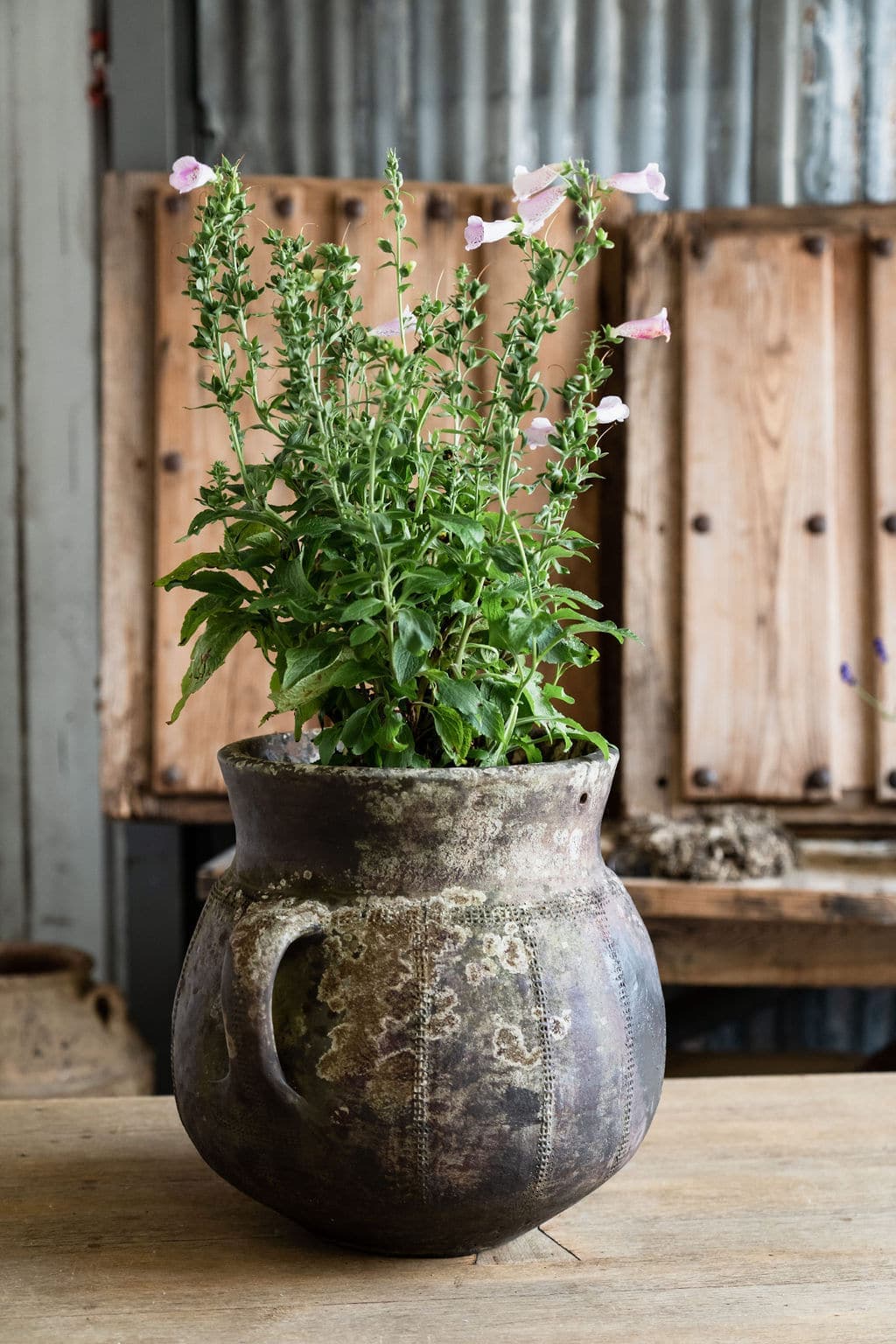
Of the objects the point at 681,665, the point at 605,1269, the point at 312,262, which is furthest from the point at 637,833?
the point at 312,262

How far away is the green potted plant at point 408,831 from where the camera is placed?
72 cm

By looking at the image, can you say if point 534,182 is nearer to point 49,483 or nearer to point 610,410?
point 610,410

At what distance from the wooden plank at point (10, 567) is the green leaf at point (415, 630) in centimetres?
242

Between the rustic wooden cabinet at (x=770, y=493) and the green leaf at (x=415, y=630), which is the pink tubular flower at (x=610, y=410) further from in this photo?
the rustic wooden cabinet at (x=770, y=493)

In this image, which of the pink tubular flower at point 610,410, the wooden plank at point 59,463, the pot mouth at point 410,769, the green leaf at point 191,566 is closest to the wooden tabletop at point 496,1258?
the pot mouth at point 410,769

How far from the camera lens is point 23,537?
9.70 ft

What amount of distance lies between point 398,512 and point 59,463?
7.77ft

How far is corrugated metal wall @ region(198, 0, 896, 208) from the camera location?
2684 mm

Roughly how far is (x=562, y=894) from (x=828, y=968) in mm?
1571

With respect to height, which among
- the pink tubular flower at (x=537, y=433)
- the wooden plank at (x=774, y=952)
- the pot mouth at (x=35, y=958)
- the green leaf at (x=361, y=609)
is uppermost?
the pink tubular flower at (x=537, y=433)

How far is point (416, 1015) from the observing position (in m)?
0.72

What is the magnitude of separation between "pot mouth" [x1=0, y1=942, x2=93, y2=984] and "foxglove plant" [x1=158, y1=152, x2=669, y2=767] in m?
1.80

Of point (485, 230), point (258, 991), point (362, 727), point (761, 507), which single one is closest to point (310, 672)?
point (362, 727)

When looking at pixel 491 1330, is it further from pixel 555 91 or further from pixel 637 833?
pixel 555 91
